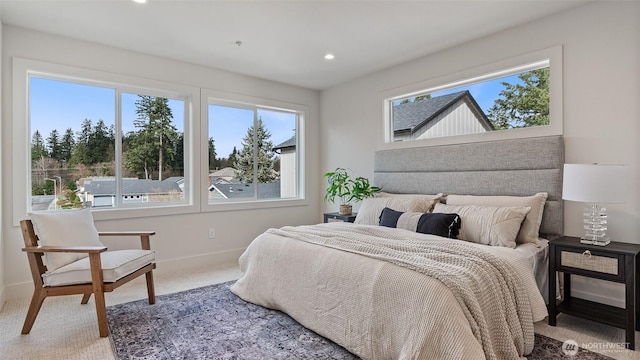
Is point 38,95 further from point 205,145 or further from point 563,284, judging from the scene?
point 563,284

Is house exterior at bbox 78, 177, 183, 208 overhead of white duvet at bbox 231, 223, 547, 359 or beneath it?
overhead

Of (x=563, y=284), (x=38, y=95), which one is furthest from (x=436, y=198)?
(x=38, y=95)

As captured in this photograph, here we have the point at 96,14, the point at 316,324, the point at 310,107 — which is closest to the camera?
the point at 316,324

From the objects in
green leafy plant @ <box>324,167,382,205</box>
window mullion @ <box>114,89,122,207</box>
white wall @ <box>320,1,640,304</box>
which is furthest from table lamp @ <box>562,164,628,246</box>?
window mullion @ <box>114,89,122,207</box>

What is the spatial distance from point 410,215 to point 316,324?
1.38m

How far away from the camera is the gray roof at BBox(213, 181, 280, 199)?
463 centimetres

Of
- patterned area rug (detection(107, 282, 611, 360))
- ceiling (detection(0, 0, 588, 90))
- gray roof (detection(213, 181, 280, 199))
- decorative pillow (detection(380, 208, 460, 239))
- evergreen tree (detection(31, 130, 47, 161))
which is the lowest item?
patterned area rug (detection(107, 282, 611, 360))

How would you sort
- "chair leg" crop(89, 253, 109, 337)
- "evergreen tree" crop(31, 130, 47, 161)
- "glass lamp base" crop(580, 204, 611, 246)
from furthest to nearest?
"evergreen tree" crop(31, 130, 47, 161)
"glass lamp base" crop(580, 204, 611, 246)
"chair leg" crop(89, 253, 109, 337)

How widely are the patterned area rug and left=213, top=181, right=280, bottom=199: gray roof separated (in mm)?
1822

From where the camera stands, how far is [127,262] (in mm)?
2613

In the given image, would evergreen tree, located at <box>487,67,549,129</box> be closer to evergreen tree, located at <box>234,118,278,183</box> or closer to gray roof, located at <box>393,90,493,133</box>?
gray roof, located at <box>393,90,493,133</box>

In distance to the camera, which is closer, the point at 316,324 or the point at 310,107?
the point at 316,324

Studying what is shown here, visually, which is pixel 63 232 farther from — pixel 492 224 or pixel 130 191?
pixel 492 224

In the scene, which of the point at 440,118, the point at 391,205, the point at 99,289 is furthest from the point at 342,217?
the point at 99,289
